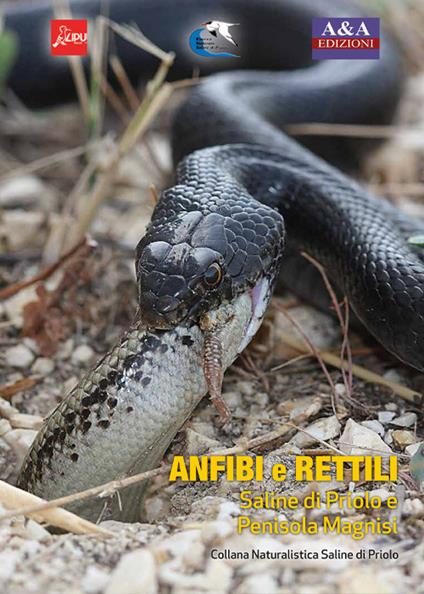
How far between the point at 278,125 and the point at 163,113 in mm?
1512

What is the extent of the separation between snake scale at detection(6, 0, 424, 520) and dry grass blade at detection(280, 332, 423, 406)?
0.18 meters

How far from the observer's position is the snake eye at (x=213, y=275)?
9.86ft

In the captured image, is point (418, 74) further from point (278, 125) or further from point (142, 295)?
point (142, 295)

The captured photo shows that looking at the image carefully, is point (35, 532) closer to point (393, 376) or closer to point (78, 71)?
point (393, 376)

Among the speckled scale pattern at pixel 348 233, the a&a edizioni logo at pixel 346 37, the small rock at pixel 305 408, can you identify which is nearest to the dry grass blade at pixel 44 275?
the speckled scale pattern at pixel 348 233

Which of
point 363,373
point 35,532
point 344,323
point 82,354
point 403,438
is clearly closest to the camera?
point 35,532

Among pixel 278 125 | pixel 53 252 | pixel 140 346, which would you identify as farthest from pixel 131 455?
pixel 278 125

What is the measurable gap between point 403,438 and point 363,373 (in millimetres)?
541

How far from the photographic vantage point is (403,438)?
326 centimetres

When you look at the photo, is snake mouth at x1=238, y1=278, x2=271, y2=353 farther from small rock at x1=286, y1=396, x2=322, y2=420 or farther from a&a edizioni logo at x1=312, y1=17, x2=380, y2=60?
a&a edizioni logo at x1=312, y1=17, x2=380, y2=60

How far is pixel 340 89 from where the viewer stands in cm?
580

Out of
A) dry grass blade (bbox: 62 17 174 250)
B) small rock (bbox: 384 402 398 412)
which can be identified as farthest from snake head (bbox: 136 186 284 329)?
dry grass blade (bbox: 62 17 174 250)

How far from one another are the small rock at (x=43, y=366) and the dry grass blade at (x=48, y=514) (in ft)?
3.80

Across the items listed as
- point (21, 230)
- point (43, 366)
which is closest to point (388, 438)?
point (43, 366)
